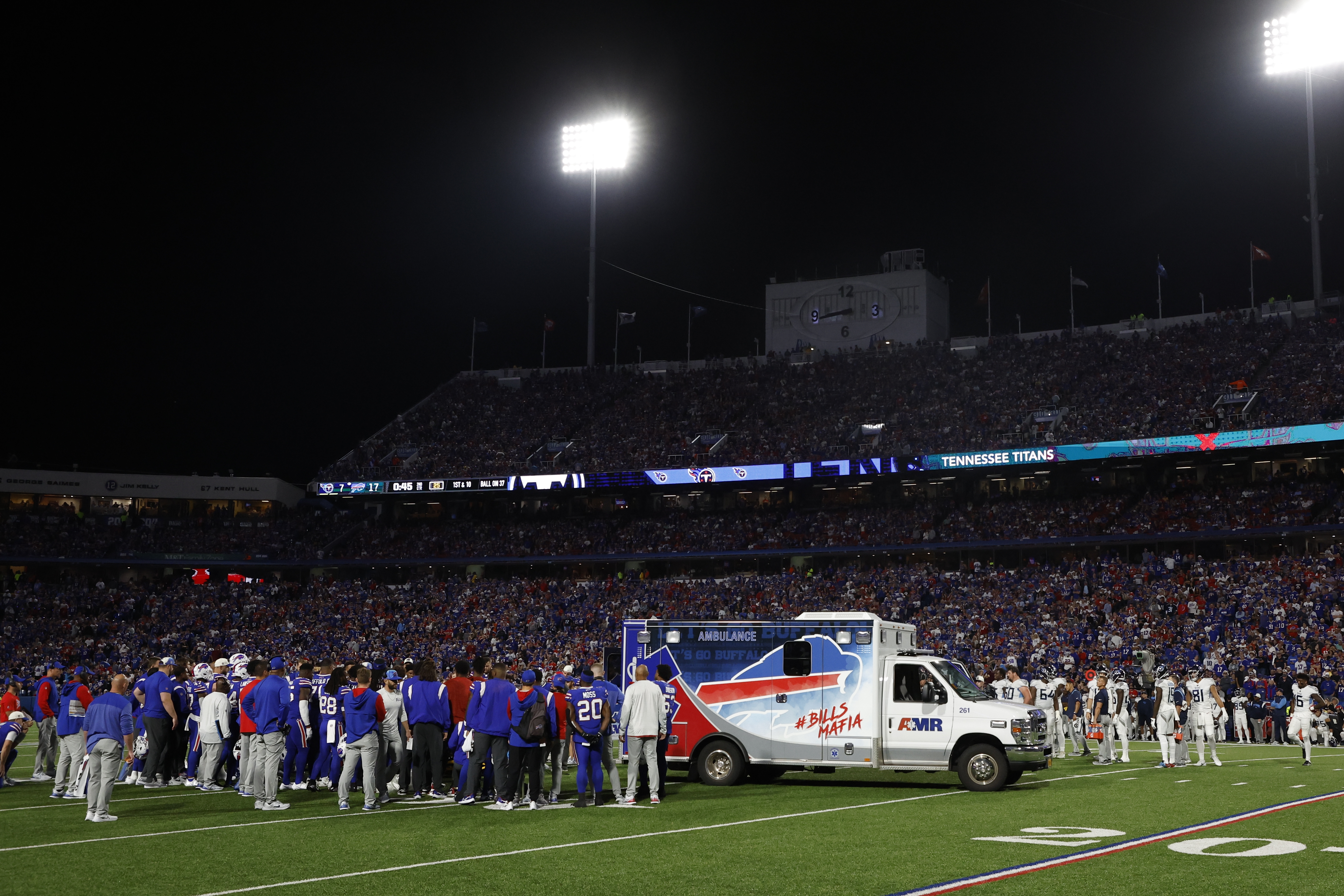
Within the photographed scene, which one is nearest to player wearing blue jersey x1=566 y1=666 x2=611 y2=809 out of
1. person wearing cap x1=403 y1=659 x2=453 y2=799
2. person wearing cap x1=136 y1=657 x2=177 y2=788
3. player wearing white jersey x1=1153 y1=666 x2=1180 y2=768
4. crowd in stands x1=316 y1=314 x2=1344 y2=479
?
person wearing cap x1=403 y1=659 x2=453 y2=799

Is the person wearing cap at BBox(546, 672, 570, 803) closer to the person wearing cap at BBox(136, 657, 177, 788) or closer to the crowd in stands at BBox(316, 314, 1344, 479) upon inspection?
the person wearing cap at BBox(136, 657, 177, 788)

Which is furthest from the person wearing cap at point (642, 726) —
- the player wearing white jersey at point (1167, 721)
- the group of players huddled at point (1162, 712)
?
the player wearing white jersey at point (1167, 721)

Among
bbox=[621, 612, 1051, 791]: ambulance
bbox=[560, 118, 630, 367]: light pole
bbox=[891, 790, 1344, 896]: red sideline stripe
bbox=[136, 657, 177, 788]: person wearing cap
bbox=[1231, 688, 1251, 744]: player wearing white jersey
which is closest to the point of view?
bbox=[891, 790, 1344, 896]: red sideline stripe

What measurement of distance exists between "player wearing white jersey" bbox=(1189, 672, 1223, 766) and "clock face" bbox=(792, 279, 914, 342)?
4499 centimetres

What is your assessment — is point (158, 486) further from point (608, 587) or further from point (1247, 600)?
point (1247, 600)

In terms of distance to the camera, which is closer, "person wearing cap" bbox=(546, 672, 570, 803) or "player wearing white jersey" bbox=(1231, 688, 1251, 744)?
"person wearing cap" bbox=(546, 672, 570, 803)

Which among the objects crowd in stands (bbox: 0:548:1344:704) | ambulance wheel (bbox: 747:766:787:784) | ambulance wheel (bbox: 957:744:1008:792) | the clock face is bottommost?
ambulance wheel (bbox: 747:766:787:784)

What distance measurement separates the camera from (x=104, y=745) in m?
12.6

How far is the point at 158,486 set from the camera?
66438 millimetres

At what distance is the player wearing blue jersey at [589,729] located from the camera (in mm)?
14281

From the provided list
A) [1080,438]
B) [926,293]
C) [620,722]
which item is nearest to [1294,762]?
[620,722]

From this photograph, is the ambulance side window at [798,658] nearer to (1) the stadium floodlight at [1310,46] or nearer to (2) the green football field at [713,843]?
(2) the green football field at [713,843]

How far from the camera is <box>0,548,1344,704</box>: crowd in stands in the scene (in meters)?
36.2

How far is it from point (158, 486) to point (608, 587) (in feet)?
101
